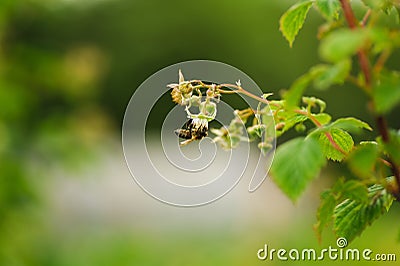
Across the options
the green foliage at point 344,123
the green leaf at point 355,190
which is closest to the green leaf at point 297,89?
the green foliage at point 344,123

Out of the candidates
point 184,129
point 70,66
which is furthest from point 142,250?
point 184,129

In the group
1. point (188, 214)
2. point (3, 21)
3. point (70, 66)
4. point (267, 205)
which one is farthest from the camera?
point (188, 214)

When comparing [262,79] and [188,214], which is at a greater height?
[262,79]

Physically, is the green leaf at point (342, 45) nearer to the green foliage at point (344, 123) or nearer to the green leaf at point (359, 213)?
the green foliage at point (344, 123)

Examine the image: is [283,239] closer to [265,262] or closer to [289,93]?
[265,262]

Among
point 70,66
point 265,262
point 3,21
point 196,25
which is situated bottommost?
point 265,262

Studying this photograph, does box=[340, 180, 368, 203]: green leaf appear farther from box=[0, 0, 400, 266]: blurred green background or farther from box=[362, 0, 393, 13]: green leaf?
box=[362, 0, 393, 13]: green leaf

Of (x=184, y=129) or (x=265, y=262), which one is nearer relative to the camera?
(x=184, y=129)
